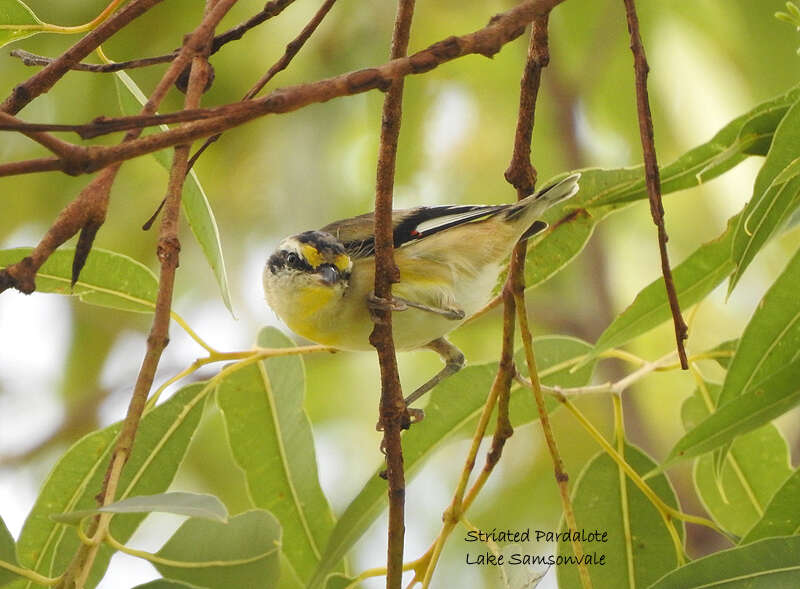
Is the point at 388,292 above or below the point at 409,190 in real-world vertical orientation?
below

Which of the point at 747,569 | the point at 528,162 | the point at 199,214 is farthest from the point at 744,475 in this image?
the point at 199,214

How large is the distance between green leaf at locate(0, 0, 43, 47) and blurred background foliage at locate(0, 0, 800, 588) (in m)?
1.95

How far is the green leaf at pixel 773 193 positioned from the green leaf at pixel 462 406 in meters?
0.70

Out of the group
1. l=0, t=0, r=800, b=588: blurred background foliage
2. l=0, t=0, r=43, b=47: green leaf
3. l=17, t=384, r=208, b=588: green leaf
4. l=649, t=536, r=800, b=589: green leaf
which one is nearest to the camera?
l=649, t=536, r=800, b=589: green leaf

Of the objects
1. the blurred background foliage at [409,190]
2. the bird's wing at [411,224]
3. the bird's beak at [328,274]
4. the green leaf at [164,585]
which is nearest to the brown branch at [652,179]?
the green leaf at [164,585]

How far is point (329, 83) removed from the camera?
1184mm

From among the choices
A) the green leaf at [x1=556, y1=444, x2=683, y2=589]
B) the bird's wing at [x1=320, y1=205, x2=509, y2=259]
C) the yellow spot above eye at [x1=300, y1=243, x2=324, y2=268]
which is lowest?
the green leaf at [x1=556, y1=444, x2=683, y2=589]

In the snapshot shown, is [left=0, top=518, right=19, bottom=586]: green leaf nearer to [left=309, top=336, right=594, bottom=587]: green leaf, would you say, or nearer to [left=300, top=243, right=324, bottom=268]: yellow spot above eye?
[left=309, top=336, right=594, bottom=587]: green leaf

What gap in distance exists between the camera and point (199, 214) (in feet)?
6.92

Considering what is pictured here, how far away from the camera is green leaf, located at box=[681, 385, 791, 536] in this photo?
2512 mm

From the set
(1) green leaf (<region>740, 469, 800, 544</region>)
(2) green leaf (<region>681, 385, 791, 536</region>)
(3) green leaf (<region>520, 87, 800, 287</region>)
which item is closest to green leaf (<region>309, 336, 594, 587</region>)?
(3) green leaf (<region>520, 87, 800, 287</region>)

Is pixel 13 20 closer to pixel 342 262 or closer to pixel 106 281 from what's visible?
pixel 106 281

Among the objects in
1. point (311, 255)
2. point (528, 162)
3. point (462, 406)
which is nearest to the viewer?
point (528, 162)

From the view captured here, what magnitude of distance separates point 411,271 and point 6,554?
4.78 feet
